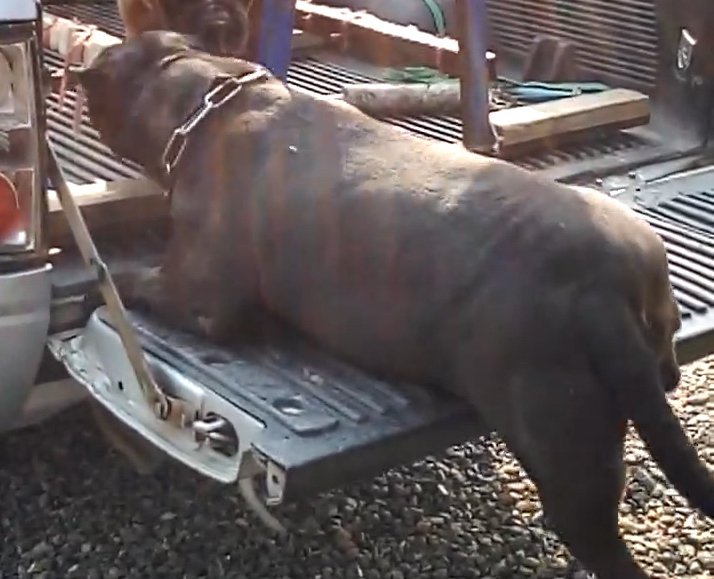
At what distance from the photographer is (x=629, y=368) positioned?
2.84 metres

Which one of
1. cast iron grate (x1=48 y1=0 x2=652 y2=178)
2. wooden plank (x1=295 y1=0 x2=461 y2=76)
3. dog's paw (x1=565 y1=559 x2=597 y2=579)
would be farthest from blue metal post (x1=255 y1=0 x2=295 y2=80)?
dog's paw (x1=565 y1=559 x2=597 y2=579)

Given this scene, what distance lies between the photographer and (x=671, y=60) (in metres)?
5.01

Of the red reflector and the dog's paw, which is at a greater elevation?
the red reflector

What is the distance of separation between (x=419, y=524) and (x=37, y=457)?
1018 millimetres

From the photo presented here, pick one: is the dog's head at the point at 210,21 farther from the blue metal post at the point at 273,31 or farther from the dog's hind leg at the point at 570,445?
the dog's hind leg at the point at 570,445

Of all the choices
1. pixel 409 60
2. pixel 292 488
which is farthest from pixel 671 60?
pixel 292 488

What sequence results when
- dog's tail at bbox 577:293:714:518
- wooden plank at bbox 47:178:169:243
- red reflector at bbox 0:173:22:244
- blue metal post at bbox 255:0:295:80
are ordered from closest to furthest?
dog's tail at bbox 577:293:714:518 → red reflector at bbox 0:173:22:244 → wooden plank at bbox 47:178:169:243 → blue metal post at bbox 255:0:295:80

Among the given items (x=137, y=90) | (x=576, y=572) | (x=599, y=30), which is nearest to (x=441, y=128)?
(x=599, y=30)

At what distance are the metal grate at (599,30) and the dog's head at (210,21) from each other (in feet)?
4.89

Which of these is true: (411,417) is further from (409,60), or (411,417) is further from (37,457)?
(409,60)

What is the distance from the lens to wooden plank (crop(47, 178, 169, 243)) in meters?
3.72

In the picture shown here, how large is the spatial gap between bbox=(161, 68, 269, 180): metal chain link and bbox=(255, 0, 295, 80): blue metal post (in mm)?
870

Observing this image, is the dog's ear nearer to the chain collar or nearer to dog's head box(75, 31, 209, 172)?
dog's head box(75, 31, 209, 172)

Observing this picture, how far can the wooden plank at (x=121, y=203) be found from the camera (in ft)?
12.2
